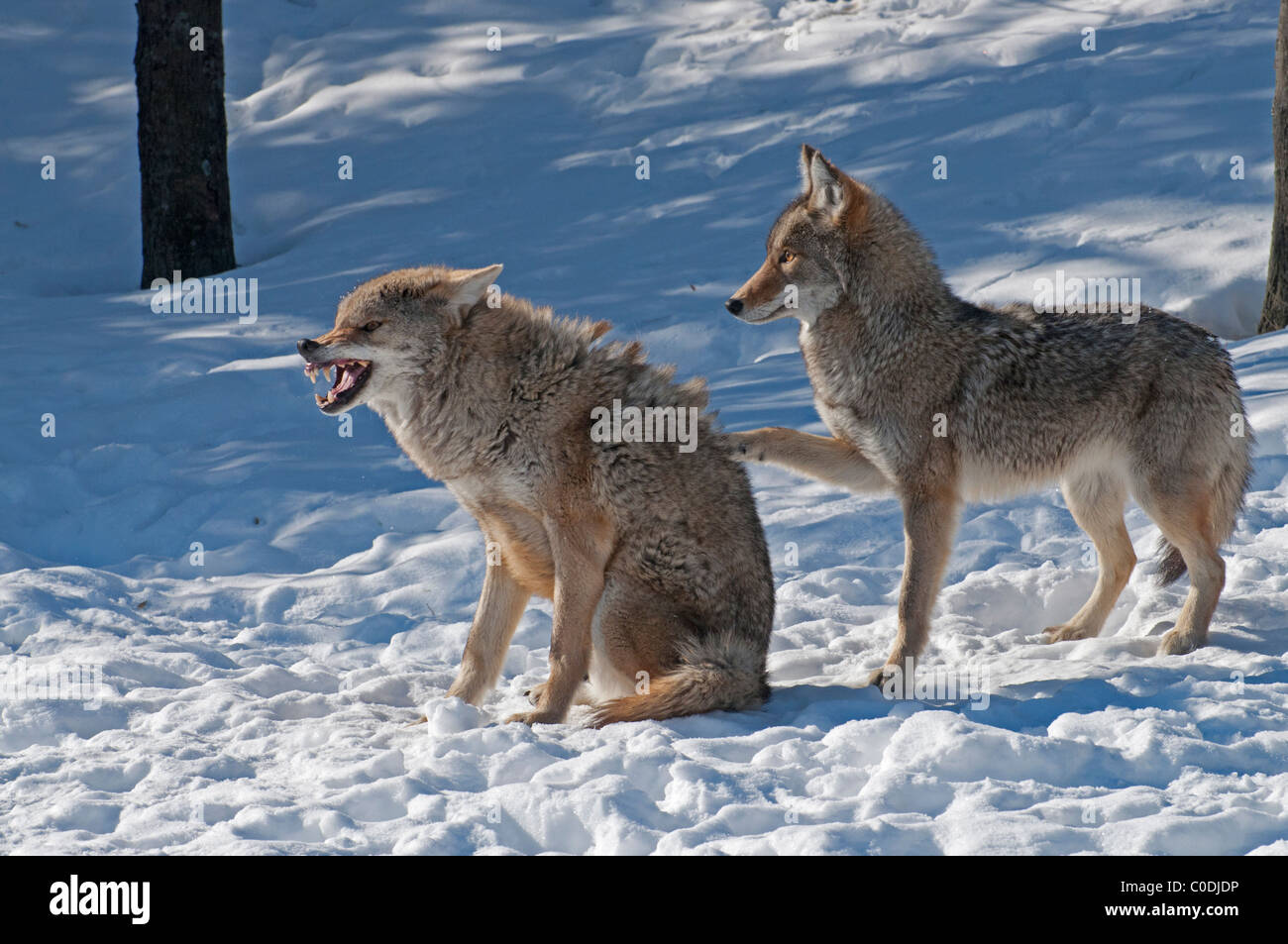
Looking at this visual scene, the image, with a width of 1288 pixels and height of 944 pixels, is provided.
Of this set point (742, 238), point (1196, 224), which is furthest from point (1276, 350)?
point (742, 238)

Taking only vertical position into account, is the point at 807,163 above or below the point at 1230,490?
above

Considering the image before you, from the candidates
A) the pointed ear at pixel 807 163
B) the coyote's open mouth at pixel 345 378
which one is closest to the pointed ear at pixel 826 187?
the pointed ear at pixel 807 163

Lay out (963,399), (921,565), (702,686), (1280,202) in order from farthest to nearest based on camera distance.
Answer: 1. (1280,202)
2. (963,399)
3. (921,565)
4. (702,686)

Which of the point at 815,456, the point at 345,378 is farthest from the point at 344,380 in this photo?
the point at 815,456

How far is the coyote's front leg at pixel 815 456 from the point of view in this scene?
6.08 m

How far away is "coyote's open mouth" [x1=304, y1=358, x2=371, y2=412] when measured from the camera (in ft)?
17.9

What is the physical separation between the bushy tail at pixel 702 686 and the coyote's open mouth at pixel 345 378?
1.68m

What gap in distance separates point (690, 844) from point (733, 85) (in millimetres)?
12480

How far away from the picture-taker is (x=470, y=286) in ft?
18.2

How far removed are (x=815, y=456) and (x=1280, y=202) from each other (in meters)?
4.85

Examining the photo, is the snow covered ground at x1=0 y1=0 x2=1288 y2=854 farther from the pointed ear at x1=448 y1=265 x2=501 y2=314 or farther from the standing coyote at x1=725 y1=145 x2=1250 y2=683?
the pointed ear at x1=448 y1=265 x2=501 y2=314

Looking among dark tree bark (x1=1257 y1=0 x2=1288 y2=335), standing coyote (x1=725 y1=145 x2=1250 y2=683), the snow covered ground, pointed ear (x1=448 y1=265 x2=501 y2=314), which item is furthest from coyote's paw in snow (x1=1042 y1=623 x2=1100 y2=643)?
dark tree bark (x1=1257 y1=0 x2=1288 y2=335)

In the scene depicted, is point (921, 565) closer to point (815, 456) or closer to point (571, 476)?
point (815, 456)

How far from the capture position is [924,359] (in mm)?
5902
